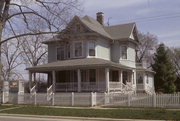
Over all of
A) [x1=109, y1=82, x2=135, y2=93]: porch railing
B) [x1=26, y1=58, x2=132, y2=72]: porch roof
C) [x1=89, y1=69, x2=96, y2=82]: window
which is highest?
[x1=26, y1=58, x2=132, y2=72]: porch roof

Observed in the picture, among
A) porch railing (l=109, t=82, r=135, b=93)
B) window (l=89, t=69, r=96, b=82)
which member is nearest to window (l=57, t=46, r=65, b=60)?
window (l=89, t=69, r=96, b=82)

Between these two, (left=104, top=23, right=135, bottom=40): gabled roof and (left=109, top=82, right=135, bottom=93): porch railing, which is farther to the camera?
(left=104, top=23, right=135, bottom=40): gabled roof

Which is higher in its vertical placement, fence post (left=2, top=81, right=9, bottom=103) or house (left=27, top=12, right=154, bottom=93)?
house (left=27, top=12, right=154, bottom=93)

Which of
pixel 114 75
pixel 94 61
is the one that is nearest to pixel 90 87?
pixel 94 61

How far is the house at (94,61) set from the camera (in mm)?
30953

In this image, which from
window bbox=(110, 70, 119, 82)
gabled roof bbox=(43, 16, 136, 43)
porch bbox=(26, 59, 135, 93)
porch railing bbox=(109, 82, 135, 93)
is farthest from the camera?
gabled roof bbox=(43, 16, 136, 43)

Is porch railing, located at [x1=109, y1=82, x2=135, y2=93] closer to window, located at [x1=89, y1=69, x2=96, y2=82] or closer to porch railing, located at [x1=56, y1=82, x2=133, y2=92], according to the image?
porch railing, located at [x1=56, y1=82, x2=133, y2=92]

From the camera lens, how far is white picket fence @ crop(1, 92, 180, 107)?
71.7ft

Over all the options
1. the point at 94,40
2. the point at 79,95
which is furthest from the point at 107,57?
the point at 79,95

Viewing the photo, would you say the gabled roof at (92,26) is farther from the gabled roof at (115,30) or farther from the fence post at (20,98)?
the fence post at (20,98)

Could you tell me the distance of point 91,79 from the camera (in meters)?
34.0

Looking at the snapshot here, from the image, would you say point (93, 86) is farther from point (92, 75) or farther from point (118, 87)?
point (92, 75)

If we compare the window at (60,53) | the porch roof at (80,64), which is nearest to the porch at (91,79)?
the porch roof at (80,64)

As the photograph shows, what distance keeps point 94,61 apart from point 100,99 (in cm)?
685
